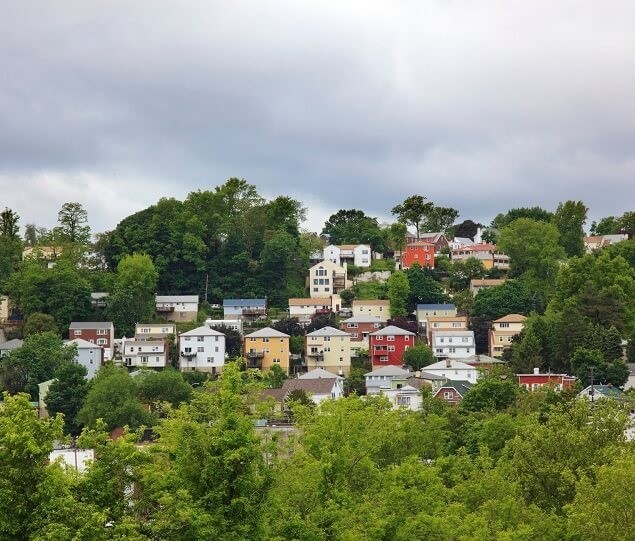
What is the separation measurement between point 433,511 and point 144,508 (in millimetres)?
7710

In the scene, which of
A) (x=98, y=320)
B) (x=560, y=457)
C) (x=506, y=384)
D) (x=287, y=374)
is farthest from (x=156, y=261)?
(x=560, y=457)

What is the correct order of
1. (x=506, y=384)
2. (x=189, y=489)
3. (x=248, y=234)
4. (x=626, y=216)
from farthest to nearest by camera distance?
1. (x=626, y=216)
2. (x=248, y=234)
3. (x=506, y=384)
4. (x=189, y=489)

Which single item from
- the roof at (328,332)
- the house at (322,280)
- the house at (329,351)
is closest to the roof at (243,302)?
the house at (322,280)

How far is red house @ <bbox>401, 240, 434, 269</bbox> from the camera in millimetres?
100625

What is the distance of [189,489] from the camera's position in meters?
23.7

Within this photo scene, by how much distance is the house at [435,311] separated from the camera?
88438mm

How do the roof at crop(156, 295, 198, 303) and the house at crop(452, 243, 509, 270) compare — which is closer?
the roof at crop(156, 295, 198, 303)

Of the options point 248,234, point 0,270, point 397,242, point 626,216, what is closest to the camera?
point 0,270

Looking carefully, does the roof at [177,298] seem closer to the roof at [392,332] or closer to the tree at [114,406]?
the roof at [392,332]

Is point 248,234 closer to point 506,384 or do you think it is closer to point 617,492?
point 506,384

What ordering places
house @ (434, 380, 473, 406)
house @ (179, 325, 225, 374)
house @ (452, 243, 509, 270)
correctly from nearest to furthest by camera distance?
1. house @ (434, 380, 473, 406)
2. house @ (179, 325, 225, 374)
3. house @ (452, 243, 509, 270)

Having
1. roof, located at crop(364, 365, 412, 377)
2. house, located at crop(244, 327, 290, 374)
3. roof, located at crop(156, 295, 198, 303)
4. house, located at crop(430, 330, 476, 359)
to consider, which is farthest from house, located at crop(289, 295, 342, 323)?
roof, located at crop(364, 365, 412, 377)

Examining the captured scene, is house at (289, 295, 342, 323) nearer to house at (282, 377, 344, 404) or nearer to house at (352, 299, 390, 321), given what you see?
house at (352, 299, 390, 321)

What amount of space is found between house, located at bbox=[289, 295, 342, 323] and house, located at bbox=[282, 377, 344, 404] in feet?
53.9
